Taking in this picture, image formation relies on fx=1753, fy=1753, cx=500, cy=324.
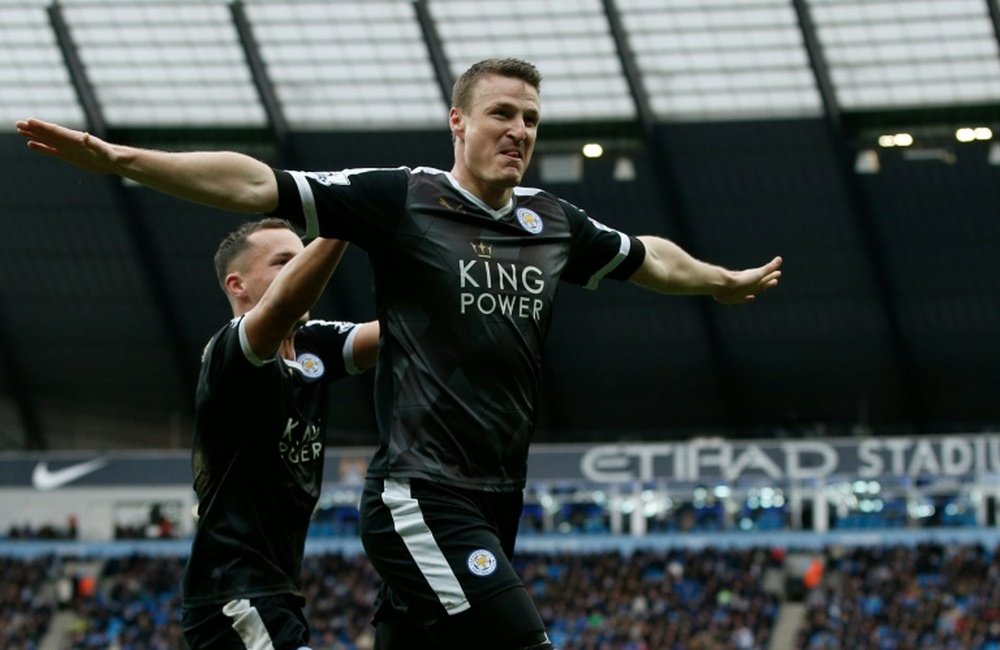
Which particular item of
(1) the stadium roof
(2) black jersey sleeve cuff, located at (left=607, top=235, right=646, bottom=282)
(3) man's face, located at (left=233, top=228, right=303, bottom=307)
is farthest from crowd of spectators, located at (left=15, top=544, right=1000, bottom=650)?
(2) black jersey sleeve cuff, located at (left=607, top=235, right=646, bottom=282)

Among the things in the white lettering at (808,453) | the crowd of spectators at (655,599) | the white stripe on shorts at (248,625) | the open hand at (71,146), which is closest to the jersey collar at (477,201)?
the open hand at (71,146)

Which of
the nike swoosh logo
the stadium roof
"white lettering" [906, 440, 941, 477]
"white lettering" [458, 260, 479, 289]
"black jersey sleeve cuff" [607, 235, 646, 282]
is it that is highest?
the stadium roof

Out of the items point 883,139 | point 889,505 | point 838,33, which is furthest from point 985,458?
Answer: point 838,33

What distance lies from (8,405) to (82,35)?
12.2 metres

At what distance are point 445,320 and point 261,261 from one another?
54.7 inches

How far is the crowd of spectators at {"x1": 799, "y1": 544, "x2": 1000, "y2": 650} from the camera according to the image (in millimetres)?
32750

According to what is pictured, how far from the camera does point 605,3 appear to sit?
1433 inches

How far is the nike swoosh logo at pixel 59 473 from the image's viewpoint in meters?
43.9

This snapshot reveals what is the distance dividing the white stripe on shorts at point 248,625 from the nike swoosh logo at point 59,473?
1517 inches

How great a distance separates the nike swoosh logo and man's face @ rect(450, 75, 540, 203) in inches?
1559

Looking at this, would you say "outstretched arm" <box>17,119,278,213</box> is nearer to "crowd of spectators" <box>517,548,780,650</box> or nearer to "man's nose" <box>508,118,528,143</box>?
"man's nose" <box>508,118,528,143</box>

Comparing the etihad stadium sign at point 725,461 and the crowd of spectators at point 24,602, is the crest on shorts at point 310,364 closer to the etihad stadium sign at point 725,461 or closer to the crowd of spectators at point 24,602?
the etihad stadium sign at point 725,461

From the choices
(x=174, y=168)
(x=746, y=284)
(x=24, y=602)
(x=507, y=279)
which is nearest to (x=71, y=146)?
(x=174, y=168)

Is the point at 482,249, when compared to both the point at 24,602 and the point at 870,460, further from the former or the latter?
the point at 24,602
